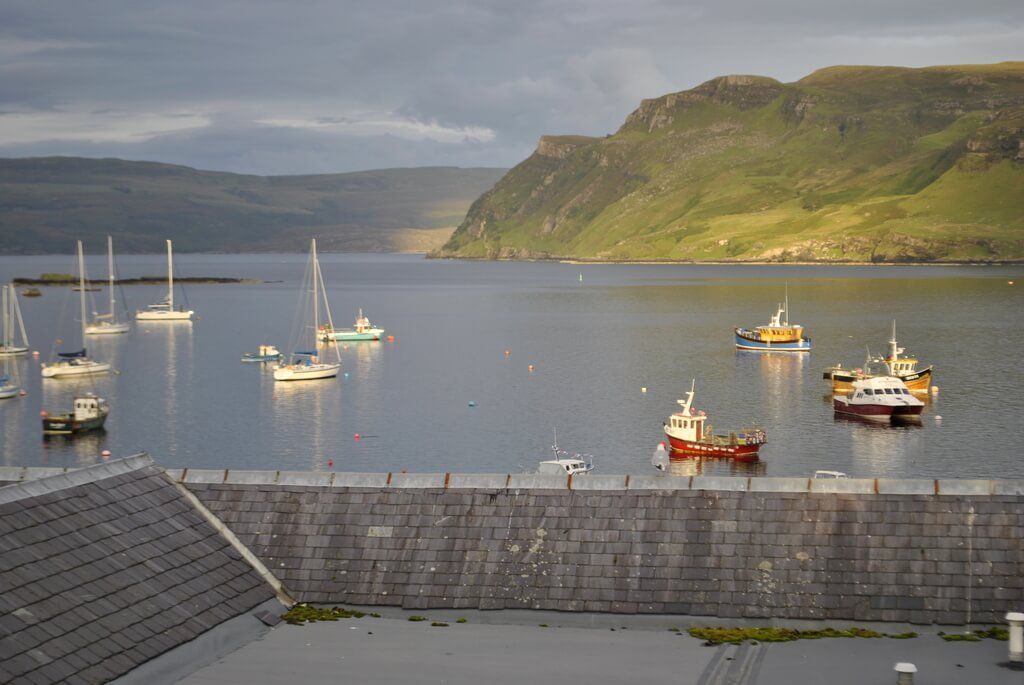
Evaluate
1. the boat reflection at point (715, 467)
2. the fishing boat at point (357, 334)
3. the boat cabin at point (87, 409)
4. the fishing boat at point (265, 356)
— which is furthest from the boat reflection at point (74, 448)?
the fishing boat at point (357, 334)

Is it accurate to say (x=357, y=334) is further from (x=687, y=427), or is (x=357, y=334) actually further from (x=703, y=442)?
(x=703, y=442)

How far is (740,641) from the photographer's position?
72.2 feet

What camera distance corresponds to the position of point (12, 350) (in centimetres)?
12988

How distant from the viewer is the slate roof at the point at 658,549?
2284cm

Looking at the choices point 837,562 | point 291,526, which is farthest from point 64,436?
point 837,562

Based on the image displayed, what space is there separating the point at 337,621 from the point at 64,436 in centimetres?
6267

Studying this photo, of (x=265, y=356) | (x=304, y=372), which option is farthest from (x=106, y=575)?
(x=265, y=356)

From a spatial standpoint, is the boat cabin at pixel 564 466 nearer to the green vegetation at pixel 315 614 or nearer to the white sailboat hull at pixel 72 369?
the green vegetation at pixel 315 614

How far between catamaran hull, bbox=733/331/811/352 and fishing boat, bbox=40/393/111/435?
72472 millimetres

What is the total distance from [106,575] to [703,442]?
53247 mm

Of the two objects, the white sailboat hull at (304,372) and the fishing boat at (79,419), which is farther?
the white sailboat hull at (304,372)

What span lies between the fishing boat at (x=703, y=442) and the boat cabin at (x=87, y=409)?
36.9 metres

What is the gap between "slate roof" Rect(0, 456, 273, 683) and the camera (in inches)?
746

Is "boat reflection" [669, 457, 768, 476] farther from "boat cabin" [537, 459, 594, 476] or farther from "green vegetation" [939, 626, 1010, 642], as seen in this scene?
"green vegetation" [939, 626, 1010, 642]
